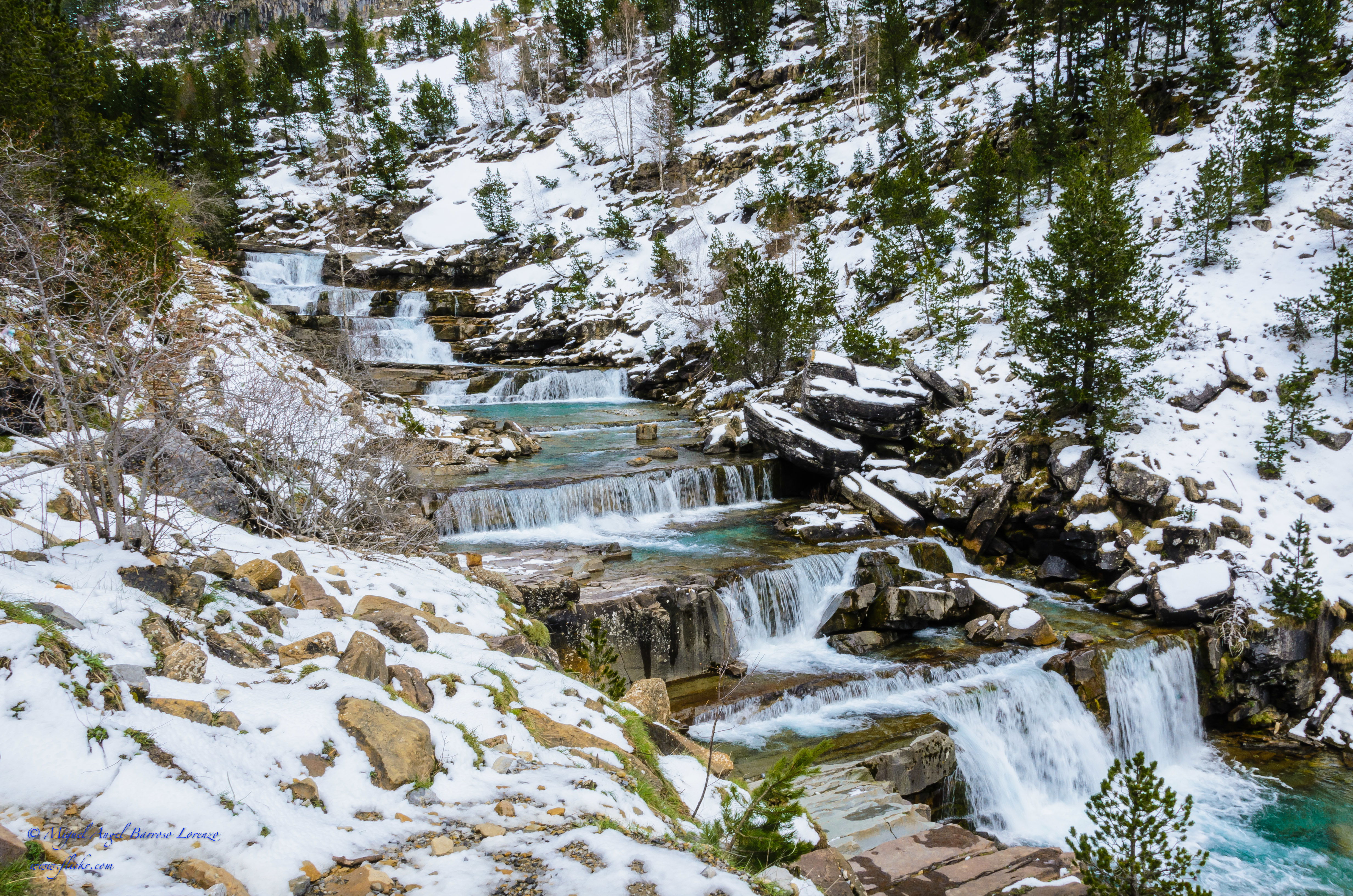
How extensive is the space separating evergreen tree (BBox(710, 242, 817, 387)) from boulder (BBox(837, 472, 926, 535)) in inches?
345

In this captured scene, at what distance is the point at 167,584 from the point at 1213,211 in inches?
1047

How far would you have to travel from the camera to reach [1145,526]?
13.7 m

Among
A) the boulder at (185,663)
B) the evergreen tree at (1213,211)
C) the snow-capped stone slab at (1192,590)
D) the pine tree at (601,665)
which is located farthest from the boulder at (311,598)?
the evergreen tree at (1213,211)

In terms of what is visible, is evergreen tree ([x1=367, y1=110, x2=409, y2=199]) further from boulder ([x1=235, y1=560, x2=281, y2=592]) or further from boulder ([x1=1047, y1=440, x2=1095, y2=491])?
boulder ([x1=235, y1=560, x2=281, y2=592])

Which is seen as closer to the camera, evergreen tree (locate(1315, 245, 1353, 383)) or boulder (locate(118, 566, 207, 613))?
→ boulder (locate(118, 566, 207, 613))

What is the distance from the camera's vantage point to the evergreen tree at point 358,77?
71188mm

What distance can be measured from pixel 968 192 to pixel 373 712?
91.3 feet

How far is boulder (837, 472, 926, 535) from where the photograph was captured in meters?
15.8

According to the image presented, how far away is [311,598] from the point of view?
5.39m

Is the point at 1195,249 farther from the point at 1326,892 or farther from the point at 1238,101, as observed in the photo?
the point at 1326,892

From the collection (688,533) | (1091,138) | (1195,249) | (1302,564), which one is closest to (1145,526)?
(1302,564)

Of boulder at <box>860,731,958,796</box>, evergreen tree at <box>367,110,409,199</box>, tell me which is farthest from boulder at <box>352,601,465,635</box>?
evergreen tree at <box>367,110,409,199</box>

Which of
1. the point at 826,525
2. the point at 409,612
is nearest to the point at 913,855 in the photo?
the point at 409,612

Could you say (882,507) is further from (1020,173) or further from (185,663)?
(1020,173)
